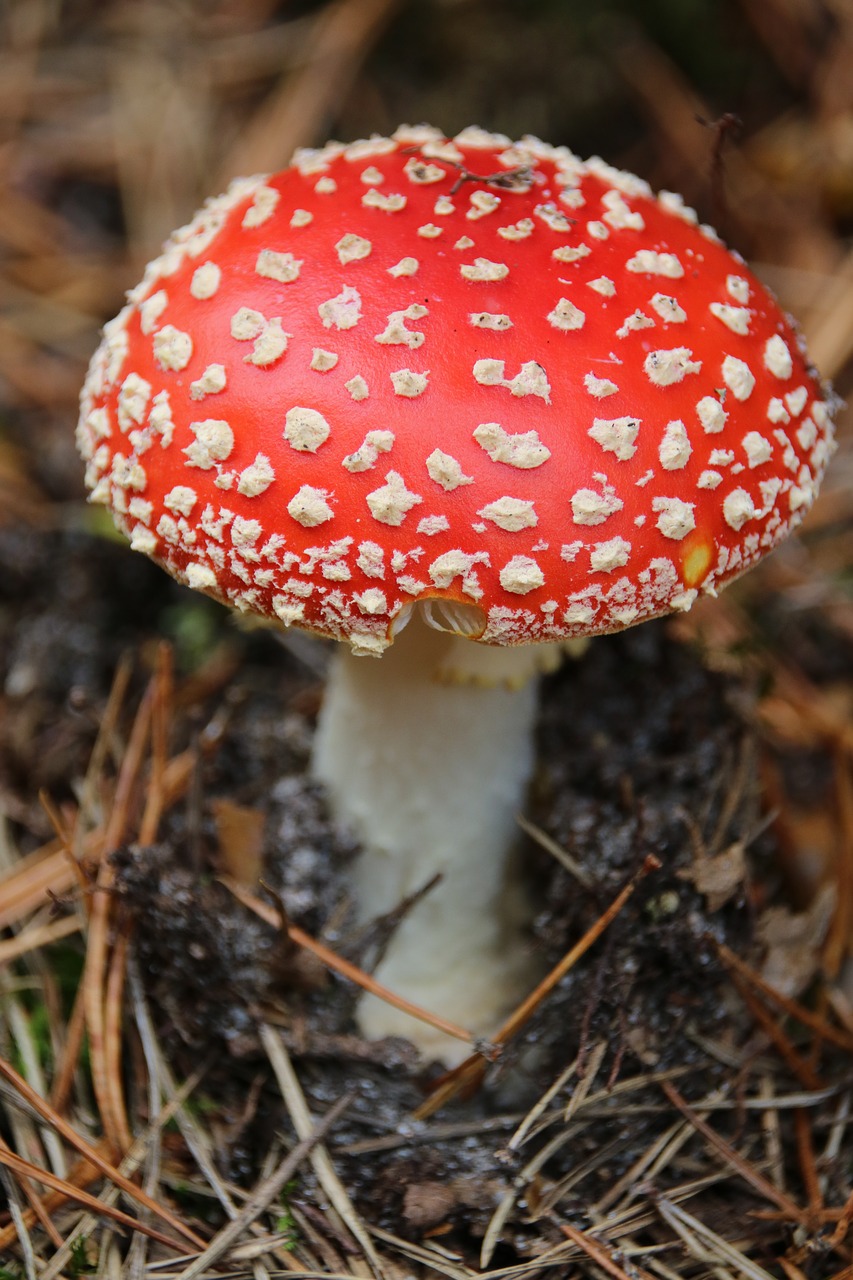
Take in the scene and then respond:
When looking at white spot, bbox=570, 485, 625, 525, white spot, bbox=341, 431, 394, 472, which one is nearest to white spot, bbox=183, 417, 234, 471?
white spot, bbox=341, 431, 394, 472

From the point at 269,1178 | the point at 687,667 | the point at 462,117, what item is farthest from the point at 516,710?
the point at 462,117

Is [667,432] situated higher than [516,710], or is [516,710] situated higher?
Result: [667,432]

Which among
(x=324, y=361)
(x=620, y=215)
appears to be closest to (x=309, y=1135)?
(x=324, y=361)

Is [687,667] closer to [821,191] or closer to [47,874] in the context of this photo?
[47,874]

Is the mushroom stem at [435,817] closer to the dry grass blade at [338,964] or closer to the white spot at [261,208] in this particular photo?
the dry grass blade at [338,964]

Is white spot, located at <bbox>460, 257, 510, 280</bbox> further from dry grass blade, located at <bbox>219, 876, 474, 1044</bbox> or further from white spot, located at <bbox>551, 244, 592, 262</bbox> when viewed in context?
dry grass blade, located at <bbox>219, 876, 474, 1044</bbox>

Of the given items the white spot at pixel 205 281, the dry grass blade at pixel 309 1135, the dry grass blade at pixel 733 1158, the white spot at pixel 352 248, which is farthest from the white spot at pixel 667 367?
the dry grass blade at pixel 309 1135

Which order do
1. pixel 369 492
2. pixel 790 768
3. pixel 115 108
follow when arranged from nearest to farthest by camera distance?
pixel 369 492 → pixel 790 768 → pixel 115 108
